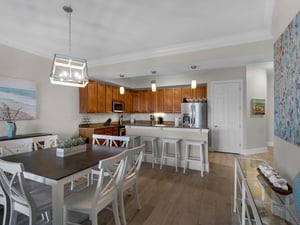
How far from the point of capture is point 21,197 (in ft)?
4.80

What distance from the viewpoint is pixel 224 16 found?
233cm

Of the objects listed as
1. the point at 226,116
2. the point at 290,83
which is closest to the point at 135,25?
the point at 290,83

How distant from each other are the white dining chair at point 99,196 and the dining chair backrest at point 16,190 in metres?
0.30

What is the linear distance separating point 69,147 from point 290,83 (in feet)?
8.08

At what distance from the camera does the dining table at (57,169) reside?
1.37 meters

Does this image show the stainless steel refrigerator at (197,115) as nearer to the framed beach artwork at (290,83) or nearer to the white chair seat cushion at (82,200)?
the framed beach artwork at (290,83)

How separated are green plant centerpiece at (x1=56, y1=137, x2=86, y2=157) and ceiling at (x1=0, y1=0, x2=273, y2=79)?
181cm

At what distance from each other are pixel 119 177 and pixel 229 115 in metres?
4.57

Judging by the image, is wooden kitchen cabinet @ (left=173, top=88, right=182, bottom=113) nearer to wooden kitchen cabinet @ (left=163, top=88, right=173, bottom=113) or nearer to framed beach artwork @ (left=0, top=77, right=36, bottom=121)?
wooden kitchen cabinet @ (left=163, top=88, right=173, bottom=113)

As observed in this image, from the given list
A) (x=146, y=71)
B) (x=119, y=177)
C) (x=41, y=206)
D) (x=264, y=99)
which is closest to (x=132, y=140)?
(x=146, y=71)

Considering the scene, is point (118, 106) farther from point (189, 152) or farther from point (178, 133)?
point (189, 152)

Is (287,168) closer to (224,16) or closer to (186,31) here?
(224,16)

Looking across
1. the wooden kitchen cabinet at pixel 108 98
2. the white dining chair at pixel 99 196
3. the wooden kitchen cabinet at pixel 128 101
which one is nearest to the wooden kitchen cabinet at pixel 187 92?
the wooden kitchen cabinet at pixel 128 101

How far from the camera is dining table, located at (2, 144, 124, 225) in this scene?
1.37 meters
